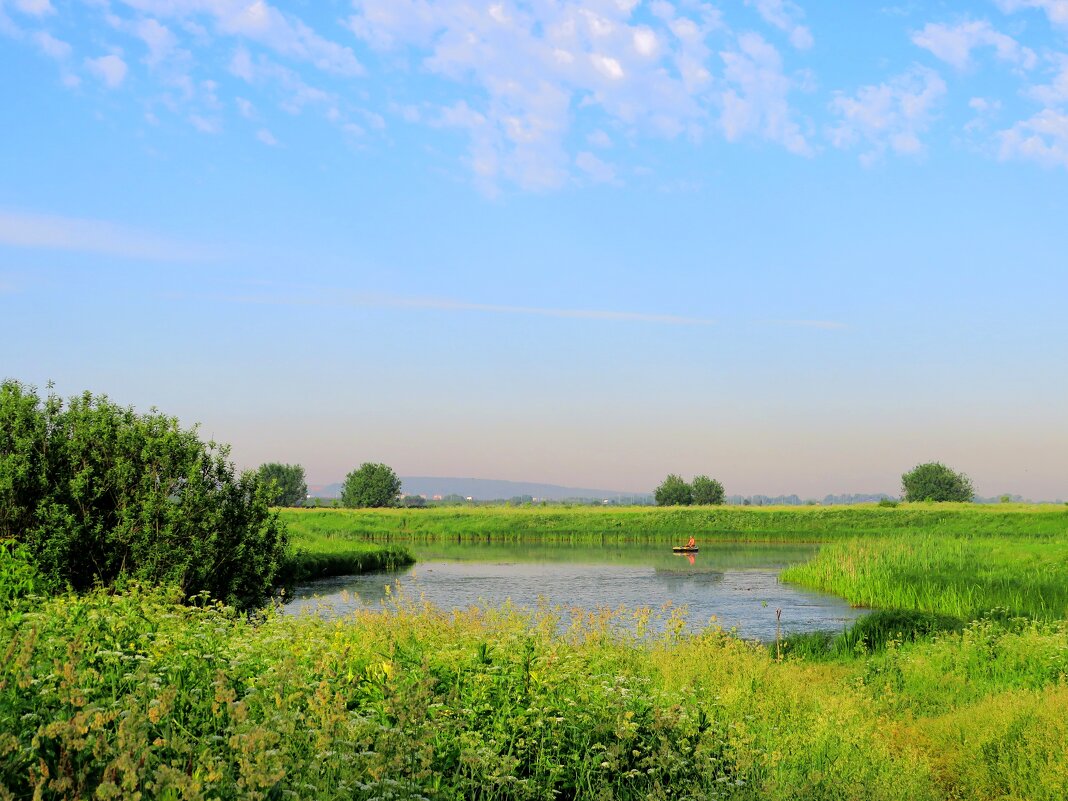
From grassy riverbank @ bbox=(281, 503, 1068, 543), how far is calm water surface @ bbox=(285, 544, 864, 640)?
8.54 metres

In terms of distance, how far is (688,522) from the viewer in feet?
231

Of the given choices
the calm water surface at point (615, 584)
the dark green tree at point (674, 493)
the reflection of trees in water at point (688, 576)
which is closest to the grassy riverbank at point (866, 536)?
the calm water surface at point (615, 584)

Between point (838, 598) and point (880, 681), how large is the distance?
17412 millimetres

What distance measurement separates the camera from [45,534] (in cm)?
1529

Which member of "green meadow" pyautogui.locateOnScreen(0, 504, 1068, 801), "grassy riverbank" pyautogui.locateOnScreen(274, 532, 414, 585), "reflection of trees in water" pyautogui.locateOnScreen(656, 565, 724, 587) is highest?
"green meadow" pyautogui.locateOnScreen(0, 504, 1068, 801)

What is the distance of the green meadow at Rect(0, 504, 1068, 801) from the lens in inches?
188

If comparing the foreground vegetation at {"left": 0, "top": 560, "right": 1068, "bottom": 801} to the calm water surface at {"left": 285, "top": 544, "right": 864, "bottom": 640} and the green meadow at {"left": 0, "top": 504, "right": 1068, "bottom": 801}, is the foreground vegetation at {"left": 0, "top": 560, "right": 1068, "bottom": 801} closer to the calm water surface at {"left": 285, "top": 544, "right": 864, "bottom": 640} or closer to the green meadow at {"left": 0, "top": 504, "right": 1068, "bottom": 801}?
the green meadow at {"left": 0, "top": 504, "right": 1068, "bottom": 801}

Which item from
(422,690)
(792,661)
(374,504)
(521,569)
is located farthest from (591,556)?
(374,504)

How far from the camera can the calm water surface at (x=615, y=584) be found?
83.8 feet

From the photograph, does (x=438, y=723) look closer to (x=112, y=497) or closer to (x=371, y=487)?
(x=112, y=497)

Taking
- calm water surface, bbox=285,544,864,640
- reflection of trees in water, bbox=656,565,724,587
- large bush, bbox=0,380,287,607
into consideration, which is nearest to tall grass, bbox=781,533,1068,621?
calm water surface, bbox=285,544,864,640

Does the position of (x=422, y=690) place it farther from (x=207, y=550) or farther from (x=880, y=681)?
(x=207, y=550)

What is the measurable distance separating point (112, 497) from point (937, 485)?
128 meters

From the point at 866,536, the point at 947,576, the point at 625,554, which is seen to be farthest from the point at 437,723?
the point at 866,536
